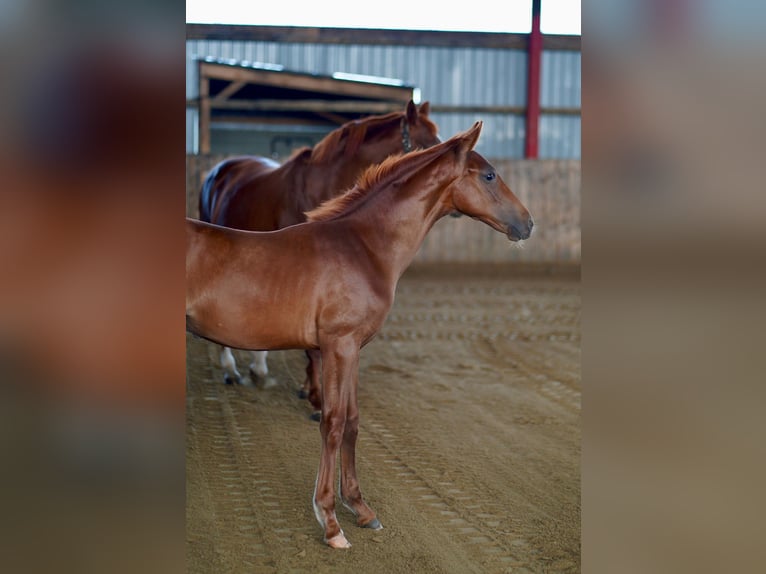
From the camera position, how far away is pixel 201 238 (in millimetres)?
3014

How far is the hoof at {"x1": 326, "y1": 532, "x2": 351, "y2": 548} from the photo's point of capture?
9.92 ft

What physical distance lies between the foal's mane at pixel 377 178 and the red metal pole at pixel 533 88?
13.1 m

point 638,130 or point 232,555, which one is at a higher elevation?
point 638,130

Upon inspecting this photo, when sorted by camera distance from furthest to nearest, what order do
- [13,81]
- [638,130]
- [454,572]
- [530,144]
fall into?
1. [530,144]
2. [454,572]
3. [638,130]
4. [13,81]

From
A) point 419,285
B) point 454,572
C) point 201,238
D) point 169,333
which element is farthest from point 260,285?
point 419,285

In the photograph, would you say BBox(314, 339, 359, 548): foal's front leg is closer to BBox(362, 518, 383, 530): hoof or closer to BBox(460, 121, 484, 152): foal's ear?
BBox(362, 518, 383, 530): hoof

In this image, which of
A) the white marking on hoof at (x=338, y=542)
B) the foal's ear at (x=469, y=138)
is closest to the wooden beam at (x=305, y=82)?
the foal's ear at (x=469, y=138)

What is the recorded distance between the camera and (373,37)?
15.6m

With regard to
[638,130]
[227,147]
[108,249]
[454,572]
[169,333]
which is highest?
[227,147]

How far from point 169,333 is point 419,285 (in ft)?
32.7

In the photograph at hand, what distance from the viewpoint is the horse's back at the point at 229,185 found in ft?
19.9

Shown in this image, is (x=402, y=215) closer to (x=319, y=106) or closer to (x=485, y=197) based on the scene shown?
(x=485, y=197)

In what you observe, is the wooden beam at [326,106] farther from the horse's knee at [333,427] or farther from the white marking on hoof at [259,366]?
the horse's knee at [333,427]

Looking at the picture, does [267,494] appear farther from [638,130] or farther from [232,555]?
[638,130]
